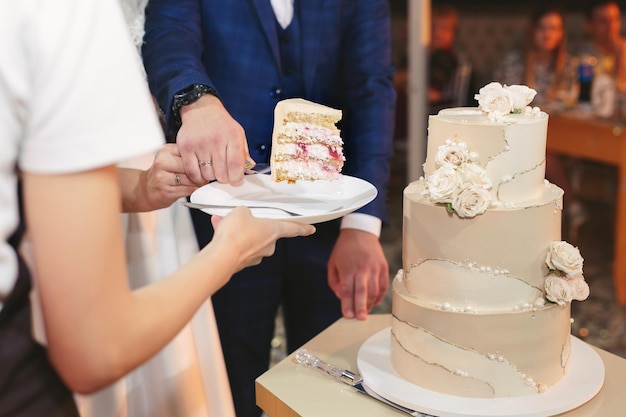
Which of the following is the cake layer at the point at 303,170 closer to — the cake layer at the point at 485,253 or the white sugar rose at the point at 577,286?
the cake layer at the point at 485,253

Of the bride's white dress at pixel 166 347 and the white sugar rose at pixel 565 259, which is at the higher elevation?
the white sugar rose at pixel 565 259

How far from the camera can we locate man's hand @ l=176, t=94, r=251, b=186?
1280mm

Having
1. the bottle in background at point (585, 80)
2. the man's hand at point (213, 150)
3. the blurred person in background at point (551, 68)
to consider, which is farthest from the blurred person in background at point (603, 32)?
the man's hand at point (213, 150)

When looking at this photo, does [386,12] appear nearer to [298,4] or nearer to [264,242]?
[298,4]

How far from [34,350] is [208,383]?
918 mm

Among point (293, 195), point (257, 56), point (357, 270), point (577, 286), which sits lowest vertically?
point (357, 270)

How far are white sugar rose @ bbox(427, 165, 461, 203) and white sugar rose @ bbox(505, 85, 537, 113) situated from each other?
0.62 feet

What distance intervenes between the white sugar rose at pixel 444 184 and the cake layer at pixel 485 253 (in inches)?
0.8

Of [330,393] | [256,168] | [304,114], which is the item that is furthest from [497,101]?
[330,393]

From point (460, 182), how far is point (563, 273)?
10.1 inches

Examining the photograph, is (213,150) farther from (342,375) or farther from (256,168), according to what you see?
(342,375)

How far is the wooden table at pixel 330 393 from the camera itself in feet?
3.98

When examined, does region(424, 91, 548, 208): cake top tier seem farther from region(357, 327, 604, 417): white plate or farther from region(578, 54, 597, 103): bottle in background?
region(578, 54, 597, 103): bottle in background

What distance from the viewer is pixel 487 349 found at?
119 cm
